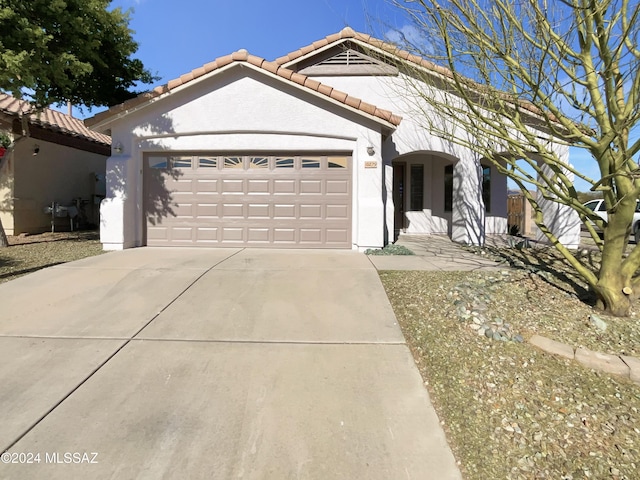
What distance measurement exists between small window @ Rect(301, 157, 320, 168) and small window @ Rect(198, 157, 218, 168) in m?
2.17

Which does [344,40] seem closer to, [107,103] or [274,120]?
[274,120]

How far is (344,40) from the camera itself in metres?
10.7

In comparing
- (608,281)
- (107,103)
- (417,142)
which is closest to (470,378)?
(608,281)

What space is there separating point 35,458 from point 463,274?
20.0ft

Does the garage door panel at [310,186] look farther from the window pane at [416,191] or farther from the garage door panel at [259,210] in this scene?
the window pane at [416,191]

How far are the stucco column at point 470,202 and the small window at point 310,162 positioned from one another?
4.18m

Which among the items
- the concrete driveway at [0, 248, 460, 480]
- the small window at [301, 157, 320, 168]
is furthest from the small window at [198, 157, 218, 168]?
the concrete driveway at [0, 248, 460, 480]

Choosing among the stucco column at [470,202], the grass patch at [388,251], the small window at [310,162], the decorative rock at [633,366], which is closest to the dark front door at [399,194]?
the stucco column at [470,202]

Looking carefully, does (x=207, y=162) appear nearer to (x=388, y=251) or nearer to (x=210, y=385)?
(x=388, y=251)

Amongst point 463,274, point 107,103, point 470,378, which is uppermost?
point 107,103

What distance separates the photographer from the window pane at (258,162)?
9.59 metres

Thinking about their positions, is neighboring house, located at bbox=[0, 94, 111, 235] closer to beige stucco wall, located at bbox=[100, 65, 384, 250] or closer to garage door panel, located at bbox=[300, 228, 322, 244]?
beige stucco wall, located at bbox=[100, 65, 384, 250]

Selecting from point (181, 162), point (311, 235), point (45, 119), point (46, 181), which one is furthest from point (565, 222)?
point (45, 119)

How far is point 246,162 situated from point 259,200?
100 centimetres
